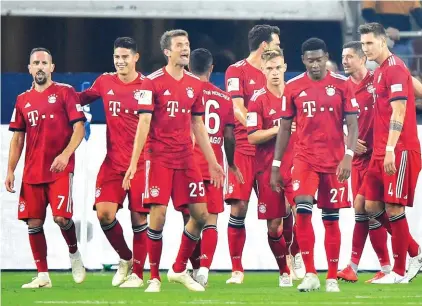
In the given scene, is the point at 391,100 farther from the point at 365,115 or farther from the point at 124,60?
the point at 124,60

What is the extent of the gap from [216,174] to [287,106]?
0.97m

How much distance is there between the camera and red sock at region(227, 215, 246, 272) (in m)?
15.9

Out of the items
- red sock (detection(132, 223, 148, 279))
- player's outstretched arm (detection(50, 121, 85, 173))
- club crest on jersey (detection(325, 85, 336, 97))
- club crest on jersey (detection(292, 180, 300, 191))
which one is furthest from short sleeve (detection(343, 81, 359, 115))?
player's outstretched arm (detection(50, 121, 85, 173))

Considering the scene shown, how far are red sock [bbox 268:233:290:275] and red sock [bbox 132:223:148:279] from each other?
4.11 feet

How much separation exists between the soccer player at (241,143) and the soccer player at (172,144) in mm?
1426

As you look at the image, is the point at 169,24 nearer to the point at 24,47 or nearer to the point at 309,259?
the point at 24,47

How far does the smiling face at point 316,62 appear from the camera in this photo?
14.0 metres

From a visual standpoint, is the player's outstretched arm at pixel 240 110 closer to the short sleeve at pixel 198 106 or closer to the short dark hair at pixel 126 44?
the short dark hair at pixel 126 44

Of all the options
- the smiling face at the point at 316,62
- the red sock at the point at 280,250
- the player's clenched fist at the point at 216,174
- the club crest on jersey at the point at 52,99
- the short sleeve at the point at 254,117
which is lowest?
the red sock at the point at 280,250

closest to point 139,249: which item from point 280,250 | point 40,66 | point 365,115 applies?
point 280,250

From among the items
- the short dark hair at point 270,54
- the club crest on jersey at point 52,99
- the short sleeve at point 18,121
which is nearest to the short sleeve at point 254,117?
the short dark hair at point 270,54

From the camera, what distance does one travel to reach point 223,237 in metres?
17.7

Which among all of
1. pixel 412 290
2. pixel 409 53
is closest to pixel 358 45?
pixel 412 290

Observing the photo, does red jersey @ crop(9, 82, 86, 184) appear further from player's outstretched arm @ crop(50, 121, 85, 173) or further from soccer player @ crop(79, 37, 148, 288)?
soccer player @ crop(79, 37, 148, 288)
